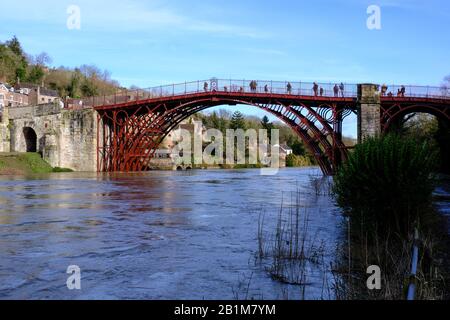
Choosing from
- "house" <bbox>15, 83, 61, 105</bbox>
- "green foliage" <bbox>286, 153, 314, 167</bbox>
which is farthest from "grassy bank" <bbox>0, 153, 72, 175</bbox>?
"green foliage" <bbox>286, 153, 314, 167</bbox>

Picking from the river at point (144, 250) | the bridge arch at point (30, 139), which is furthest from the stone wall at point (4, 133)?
the river at point (144, 250)

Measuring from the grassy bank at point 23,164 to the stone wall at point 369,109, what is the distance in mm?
32743

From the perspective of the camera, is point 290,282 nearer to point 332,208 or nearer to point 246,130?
point 332,208

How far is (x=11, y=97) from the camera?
86000 mm

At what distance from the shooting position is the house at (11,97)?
83.5 metres

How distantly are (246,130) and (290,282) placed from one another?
3503 inches

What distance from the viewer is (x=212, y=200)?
2050 cm

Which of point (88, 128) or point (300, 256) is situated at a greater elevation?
point (88, 128)

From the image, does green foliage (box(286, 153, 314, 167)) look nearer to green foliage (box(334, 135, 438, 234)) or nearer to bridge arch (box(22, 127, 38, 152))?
bridge arch (box(22, 127, 38, 152))

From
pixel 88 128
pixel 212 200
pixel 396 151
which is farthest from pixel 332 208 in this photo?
pixel 88 128

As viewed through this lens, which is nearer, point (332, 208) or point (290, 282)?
point (290, 282)

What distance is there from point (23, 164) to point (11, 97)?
134ft

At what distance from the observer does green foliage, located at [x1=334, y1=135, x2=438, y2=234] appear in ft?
32.6
